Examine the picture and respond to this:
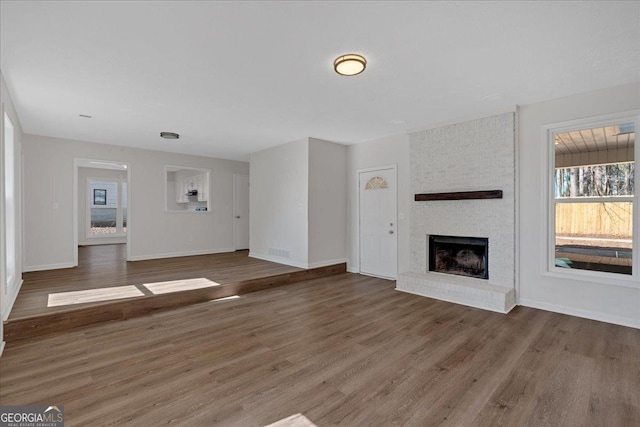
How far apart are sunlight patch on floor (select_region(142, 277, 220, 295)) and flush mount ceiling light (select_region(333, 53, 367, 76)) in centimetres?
344

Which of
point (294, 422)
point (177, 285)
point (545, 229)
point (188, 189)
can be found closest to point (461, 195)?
point (545, 229)

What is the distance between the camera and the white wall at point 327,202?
5859 millimetres

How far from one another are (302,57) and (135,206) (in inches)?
225

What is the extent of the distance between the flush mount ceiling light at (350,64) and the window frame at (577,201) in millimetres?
2697

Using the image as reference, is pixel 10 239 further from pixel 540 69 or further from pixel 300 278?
pixel 540 69

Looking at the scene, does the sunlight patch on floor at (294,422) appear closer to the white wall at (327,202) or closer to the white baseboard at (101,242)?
the white wall at (327,202)

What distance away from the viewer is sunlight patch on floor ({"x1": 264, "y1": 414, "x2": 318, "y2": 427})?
1854 millimetres

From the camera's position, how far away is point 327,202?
6102mm

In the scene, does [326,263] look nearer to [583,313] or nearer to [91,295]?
[91,295]

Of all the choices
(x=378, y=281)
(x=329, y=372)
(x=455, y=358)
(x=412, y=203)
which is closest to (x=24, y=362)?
(x=329, y=372)

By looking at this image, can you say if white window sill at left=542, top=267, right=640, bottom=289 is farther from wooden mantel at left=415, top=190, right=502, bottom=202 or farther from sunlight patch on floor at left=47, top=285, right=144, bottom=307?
sunlight patch on floor at left=47, top=285, right=144, bottom=307

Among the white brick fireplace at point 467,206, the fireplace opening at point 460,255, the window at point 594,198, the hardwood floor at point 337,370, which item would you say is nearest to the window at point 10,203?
the hardwood floor at point 337,370

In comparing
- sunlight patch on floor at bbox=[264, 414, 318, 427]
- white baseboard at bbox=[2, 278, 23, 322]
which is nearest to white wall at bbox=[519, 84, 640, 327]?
sunlight patch on floor at bbox=[264, 414, 318, 427]

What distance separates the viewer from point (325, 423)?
6.14 feet
